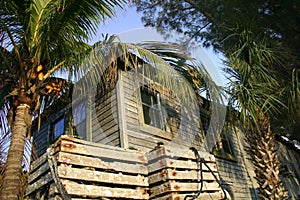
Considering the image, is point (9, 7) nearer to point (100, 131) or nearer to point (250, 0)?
point (100, 131)

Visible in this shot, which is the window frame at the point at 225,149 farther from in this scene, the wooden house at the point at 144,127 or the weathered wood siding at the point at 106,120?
the weathered wood siding at the point at 106,120

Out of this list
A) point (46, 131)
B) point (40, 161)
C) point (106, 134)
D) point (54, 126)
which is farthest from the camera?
point (46, 131)

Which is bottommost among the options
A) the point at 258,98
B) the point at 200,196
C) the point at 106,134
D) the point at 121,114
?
the point at 200,196

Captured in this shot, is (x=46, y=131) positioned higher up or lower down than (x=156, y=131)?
higher up

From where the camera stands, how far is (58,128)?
30.1 feet

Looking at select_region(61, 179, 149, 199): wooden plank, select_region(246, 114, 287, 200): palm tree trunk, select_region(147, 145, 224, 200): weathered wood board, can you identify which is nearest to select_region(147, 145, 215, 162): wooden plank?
select_region(147, 145, 224, 200): weathered wood board

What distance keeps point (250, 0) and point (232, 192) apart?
6259mm

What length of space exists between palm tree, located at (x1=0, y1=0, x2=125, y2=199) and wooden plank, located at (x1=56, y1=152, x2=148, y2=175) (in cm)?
77

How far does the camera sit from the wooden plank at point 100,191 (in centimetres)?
295

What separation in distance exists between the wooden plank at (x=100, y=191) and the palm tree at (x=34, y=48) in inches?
30.7

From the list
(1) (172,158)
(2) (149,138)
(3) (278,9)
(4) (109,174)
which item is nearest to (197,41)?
(3) (278,9)

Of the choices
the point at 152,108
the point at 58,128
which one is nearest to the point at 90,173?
the point at 152,108

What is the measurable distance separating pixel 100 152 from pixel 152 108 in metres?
4.43

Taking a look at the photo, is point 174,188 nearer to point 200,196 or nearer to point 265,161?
point 200,196
